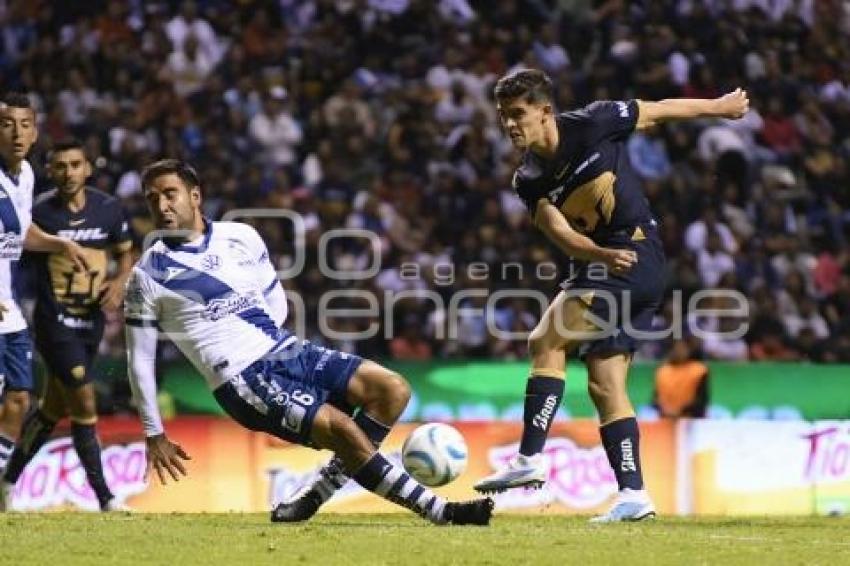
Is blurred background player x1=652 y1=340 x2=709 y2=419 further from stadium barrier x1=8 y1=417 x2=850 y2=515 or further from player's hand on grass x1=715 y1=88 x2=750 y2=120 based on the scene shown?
player's hand on grass x1=715 y1=88 x2=750 y2=120

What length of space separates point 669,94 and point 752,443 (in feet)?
24.5

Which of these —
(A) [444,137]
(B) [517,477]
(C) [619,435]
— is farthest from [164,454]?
(A) [444,137]

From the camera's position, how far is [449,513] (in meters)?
8.54

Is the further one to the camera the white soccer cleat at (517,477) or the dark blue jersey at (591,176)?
Result: the dark blue jersey at (591,176)

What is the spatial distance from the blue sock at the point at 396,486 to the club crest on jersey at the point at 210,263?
1.32 m

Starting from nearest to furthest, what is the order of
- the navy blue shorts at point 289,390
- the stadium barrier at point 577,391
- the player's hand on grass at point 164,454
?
the player's hand on grass at point 164,454
the navy blue shorts at point 289,390
the stadium barrier at point 577,391

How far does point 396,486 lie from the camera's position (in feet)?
27.7

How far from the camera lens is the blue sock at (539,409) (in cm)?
910

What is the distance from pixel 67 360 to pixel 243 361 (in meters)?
3.02

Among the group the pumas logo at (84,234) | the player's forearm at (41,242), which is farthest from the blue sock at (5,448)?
the pumas logo at (84,234)

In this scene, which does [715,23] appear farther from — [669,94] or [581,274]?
[581,274]

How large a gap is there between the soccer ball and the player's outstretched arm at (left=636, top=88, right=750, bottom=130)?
198cm

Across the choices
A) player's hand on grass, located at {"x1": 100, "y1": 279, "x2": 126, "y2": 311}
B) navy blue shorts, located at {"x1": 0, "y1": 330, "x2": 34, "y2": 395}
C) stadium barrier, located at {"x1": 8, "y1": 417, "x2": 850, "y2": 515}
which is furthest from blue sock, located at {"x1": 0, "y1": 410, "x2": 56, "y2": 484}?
stadium barrier, located at {"x1": 8, "y1": 417, "x2": 850, "y2": 515}

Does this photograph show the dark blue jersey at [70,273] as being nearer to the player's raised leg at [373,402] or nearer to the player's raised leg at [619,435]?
the player's raised leg at [373,402]
